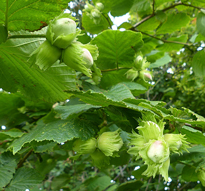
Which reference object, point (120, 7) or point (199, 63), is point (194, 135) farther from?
point (120, 7)

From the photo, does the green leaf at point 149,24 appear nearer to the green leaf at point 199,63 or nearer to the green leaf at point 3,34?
the green leaf at point 199,63

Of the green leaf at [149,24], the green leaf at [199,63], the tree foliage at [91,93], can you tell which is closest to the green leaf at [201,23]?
the tree foliage at [91,93]

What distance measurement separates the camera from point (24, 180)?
1.20 metres

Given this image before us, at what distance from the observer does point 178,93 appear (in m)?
3.58

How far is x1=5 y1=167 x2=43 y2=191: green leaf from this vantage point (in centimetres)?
117

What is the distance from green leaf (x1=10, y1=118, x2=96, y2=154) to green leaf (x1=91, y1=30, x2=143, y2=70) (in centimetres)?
44

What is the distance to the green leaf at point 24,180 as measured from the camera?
1.17 meters

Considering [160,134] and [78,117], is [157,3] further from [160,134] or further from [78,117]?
[160,134]

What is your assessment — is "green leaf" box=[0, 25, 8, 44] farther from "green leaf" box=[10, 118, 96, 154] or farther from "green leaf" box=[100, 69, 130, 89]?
"green leaf" box=[100, 69, 130, 89]

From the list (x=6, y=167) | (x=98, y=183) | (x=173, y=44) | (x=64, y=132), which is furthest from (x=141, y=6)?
(x=98, y=183)

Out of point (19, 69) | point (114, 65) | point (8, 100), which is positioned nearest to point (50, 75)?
point (19, 69)

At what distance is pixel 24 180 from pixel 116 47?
36.6 inches

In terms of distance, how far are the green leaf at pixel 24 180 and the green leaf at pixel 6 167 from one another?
0.07 m

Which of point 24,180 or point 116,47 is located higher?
point 116,47
